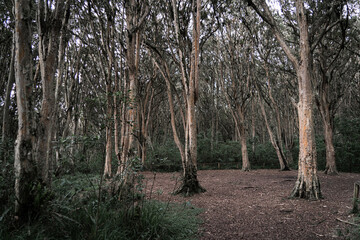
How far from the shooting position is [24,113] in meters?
2.85

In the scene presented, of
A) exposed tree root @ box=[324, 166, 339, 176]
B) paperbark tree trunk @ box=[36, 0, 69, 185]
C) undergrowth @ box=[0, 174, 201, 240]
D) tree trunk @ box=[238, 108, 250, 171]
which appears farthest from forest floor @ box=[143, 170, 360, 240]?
tree trunk @ box=[238, 108, 250, 171]

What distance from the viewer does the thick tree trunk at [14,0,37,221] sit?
2752mm

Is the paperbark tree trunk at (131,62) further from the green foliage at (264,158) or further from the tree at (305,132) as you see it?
the green foliage at (264,158)

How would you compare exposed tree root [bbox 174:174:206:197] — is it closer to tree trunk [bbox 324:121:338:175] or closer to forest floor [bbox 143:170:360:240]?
forest floor [bbox 143:170:360:240]

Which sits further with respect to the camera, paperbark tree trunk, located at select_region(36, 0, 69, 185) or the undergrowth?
paperbark tree trunk, located at select_region(36, 0, 69, 185)

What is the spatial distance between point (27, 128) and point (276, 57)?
52.3 ft

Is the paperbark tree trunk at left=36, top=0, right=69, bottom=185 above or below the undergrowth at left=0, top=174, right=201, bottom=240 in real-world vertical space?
above

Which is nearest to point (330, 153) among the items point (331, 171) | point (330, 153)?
point (330, 153)

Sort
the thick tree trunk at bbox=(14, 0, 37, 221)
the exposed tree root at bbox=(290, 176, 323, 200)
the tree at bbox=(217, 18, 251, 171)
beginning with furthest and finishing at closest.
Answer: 1. the tree at bbox=(217, 18, 251, 171)
2. the exposed tree root at bbox=(290, 176, 323, 200)
3. the thick tree trunk at bbox=(14, 0, 37, 221)

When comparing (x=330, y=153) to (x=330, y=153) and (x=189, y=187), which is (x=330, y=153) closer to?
(x=330, y=153)

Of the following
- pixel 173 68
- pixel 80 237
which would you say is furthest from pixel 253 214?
pixel 173 68

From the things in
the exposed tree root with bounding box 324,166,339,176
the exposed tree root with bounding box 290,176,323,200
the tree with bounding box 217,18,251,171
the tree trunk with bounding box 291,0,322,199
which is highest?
the tree with bounding box 217,18,251,171

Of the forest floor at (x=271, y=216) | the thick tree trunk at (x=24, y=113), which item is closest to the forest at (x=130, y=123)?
the thick tree trunk at (x=24, y=113)

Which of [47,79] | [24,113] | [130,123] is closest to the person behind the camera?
[24,113]
